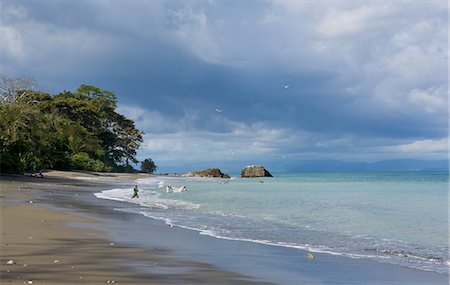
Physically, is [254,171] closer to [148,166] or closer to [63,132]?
[148,166]

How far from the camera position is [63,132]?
71.1 metres

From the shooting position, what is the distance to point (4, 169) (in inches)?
1655

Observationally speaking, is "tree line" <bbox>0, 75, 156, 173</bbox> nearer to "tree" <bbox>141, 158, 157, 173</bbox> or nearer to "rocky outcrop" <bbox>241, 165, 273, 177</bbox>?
"tree" <bbox>141, 158, 157, 173</bbox>

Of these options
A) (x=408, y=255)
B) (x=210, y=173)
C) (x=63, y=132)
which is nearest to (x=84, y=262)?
(x=408, y=255)

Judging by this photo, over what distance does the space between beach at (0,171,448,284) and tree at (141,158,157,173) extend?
100545mm

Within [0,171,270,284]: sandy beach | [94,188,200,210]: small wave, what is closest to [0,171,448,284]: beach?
[0,171,270,284]: sandy beach

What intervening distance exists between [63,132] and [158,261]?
2610 inches

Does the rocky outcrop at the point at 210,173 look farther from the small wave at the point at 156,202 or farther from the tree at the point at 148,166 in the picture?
the small wave at the point at 156,202

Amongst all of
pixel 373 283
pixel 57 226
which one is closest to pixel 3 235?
pixel 57 226

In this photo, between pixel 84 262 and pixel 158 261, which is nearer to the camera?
pixel 84 262

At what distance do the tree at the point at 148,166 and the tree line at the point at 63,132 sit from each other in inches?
9.7

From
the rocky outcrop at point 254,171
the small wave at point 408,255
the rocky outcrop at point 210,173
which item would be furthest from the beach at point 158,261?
the rocky outcrop at point 254,171

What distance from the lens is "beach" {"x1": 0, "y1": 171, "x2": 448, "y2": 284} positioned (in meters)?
7.48

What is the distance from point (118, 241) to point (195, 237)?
2.31 metres
